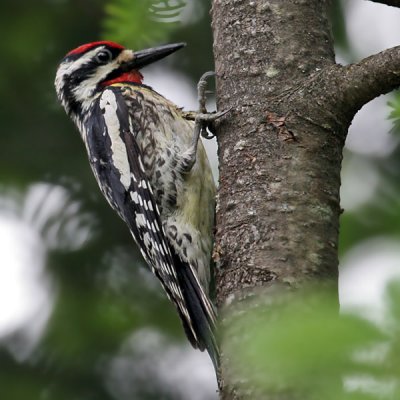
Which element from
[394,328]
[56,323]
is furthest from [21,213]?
[394,328]

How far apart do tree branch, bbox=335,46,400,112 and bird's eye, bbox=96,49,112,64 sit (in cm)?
182

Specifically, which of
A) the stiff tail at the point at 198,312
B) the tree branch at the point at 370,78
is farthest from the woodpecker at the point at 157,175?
the tree branch at the point at 370,78

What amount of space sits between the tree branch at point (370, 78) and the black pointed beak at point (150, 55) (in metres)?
1.45

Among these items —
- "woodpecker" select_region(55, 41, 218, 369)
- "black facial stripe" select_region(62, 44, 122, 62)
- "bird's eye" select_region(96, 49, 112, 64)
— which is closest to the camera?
"woodpecker" select_region(55, 41, 218, 369)

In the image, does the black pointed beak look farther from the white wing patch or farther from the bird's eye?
the white wing patch

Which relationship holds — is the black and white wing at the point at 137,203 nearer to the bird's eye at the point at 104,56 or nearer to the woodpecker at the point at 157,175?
the woodpecker at the point at 157,175

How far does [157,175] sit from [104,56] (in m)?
0.76

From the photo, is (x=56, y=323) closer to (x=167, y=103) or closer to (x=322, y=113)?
(x=167, y=103)

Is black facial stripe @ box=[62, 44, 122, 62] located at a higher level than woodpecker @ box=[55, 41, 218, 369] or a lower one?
higher

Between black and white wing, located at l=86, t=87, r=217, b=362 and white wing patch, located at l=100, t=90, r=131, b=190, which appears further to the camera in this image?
white wing patch, located at l=100, t=90, r=131, b=190

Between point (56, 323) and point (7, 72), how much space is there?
1091 mm

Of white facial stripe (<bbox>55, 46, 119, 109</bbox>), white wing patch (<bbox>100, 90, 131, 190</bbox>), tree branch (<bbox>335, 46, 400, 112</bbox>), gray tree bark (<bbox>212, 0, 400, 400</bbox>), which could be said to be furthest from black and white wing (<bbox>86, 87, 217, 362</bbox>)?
tree branch (<bbox>335, 46, 400, 112</bbox>)

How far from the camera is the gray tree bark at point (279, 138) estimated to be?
5.66 feet

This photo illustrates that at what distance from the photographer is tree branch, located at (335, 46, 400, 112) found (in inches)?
65.7
